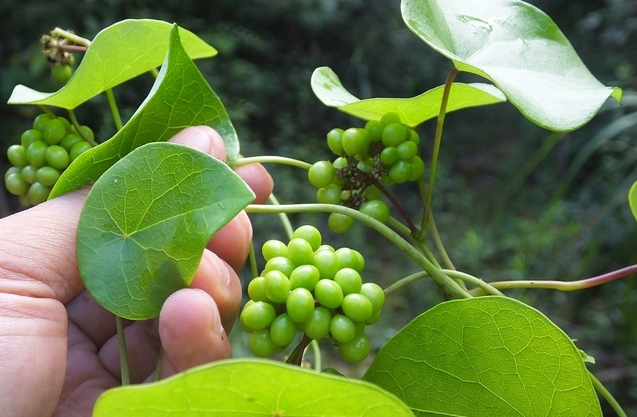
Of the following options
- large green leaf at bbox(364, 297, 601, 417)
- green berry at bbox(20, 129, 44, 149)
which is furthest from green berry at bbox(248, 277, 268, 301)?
green berry at bbox(20, 129, 44, 149)

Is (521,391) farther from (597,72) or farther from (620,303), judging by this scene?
(597,72)

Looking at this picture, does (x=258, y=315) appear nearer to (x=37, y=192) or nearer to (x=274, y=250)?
(x=274, y=250)

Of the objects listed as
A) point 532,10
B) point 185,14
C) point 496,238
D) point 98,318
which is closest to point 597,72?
point 496,238

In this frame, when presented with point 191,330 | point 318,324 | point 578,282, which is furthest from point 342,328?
point 578,282

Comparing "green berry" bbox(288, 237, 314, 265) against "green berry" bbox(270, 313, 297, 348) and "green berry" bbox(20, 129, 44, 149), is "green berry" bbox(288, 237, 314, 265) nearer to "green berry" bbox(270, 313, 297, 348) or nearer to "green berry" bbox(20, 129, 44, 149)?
"green berry" bbox(270, 313, 297, 348)

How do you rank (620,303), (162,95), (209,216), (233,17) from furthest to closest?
(233,17), (620,303), (162,95), (209,216)
